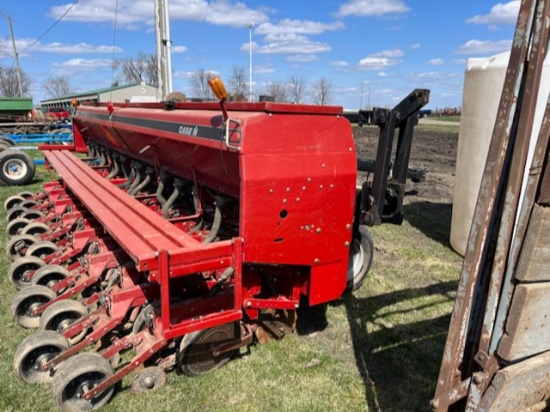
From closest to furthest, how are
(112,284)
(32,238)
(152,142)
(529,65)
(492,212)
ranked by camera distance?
(529,65), (492,212), (112,284), (152,142), (32,238)

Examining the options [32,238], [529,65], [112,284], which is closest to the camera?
[529,65]

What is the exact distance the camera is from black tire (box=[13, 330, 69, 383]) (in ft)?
9.39

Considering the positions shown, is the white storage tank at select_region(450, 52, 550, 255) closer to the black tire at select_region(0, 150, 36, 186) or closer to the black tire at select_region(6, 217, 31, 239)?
the black tire at select_region(6, 217, 31, 239)

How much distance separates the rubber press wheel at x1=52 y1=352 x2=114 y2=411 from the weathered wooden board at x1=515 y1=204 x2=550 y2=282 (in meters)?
2.27

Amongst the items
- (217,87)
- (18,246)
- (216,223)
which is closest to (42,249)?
(18,246)

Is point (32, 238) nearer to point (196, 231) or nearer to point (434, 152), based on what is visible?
point (196, 231)

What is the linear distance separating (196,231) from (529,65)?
2.86 m

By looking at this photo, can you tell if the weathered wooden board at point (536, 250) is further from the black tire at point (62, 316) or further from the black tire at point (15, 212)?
the black tire at point (15, 212)

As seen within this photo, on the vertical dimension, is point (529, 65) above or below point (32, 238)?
above

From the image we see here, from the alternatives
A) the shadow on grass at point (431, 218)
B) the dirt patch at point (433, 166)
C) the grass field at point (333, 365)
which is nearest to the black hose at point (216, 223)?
the grass field at point (333, 365)

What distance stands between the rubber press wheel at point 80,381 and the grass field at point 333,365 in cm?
11

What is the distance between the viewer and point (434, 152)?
16.2m

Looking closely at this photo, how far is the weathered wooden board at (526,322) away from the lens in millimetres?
1604

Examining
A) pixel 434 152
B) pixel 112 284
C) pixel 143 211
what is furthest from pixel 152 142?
Answer: pixel 434 152
